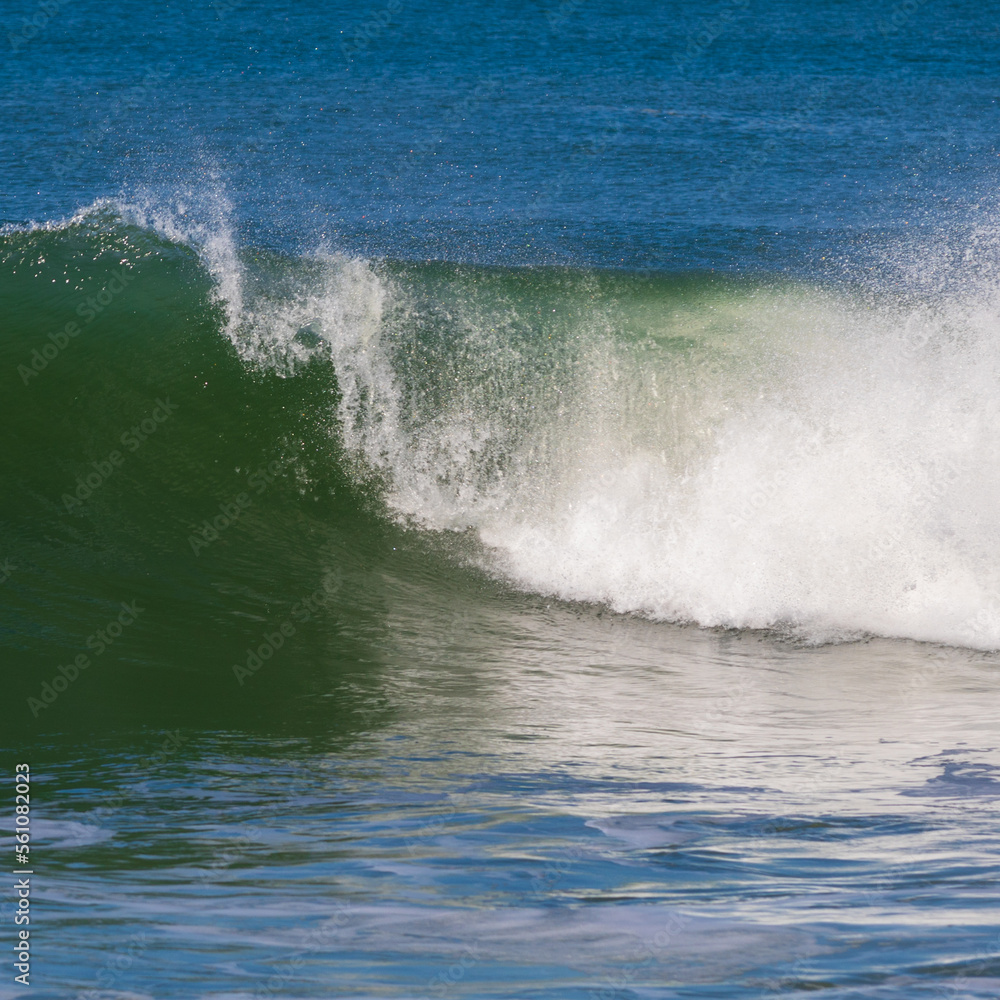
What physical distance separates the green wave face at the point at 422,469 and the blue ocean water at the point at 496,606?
26mm

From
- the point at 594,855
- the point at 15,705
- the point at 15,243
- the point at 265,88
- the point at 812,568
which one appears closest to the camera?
the point at 594,855

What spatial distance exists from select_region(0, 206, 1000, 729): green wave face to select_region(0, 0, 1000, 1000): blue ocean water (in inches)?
1.0

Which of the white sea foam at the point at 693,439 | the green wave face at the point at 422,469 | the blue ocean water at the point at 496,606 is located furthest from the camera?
the white sea foam at the point at 693,439

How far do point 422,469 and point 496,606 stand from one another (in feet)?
4.13

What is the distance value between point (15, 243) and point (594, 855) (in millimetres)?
7753

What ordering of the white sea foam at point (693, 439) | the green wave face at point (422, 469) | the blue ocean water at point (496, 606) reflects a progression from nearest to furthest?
the blue ocean water at point (496, 606)
the green wave face at point (422, 469)
the white sea foam at point (693, 439)

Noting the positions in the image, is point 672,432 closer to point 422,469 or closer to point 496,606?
point 422,469

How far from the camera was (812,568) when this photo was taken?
5938 mm

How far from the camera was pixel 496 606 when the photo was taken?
5.96 metres

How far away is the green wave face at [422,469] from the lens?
18.4 ft

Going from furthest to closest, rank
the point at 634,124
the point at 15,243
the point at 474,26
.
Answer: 1. the point at 474,26
2. the point at 634,124
3. the point at 15,243

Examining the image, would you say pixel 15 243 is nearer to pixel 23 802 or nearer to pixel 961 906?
pixel 23 802

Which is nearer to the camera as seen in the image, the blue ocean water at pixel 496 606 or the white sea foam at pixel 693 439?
the blue ocean water at pixel 496 606

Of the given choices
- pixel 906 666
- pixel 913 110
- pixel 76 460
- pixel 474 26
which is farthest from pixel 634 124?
pixel 906 666
